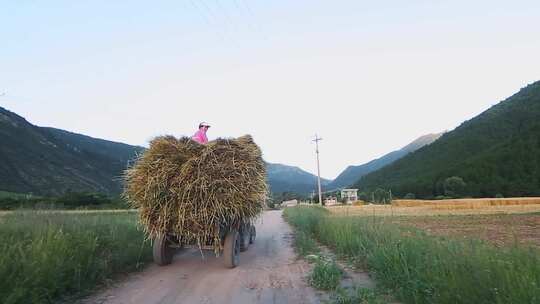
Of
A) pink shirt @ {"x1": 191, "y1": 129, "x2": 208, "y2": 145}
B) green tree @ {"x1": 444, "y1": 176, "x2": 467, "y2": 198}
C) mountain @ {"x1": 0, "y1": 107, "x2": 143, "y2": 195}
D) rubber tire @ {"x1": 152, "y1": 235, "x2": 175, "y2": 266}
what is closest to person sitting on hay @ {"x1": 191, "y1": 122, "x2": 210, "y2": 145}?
pink shirt @ {"x1": 191, "y1": 129, "x2": 208, "y2": 145}

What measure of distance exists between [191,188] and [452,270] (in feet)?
15.8

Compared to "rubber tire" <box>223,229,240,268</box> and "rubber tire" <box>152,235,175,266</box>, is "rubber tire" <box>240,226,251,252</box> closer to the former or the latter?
"rubber tire" <box>223,229,240,268</box>

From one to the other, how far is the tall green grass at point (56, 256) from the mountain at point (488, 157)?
2958 inches

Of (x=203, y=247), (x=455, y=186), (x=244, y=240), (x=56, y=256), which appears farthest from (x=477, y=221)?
(x=455, y=186)

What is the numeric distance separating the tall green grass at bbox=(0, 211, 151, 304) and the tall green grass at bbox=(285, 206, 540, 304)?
450cm

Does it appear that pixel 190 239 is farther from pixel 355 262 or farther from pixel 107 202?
pixel 107 202

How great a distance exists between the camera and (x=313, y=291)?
21.5 feet

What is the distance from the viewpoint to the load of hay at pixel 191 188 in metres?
8.23

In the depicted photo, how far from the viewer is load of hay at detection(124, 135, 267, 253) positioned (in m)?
8.23

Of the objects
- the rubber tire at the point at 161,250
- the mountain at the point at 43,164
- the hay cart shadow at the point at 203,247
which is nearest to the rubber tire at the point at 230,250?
the hay cart shadow at the point at 203,247

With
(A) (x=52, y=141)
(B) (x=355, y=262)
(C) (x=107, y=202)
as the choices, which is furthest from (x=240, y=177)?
(A) (x=52, y=141)

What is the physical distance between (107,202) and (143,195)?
39039mm

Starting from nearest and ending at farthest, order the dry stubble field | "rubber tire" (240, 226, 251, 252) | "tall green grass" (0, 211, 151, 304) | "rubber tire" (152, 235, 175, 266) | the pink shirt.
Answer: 1. "tall green grass" (0, 211, 151, 304)
2. "rubber tire" (152, 235, 175, 266)
3. the pink shirt
4. "rubber tire" (240, 226, 251, 252)
5. the dry stubble field

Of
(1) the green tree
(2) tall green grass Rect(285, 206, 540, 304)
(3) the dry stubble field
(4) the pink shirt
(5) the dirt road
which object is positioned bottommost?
(5) the dirt road
